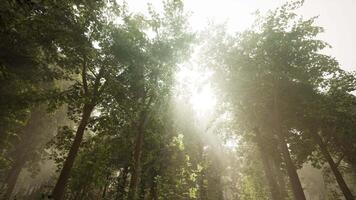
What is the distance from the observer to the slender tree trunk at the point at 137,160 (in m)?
14.6

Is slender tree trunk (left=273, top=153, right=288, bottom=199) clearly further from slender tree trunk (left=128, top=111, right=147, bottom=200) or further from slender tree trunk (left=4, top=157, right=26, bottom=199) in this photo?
slender tree trunk (left=4, top=157, right=26, bottom=199)

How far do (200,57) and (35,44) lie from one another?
42.2 ft

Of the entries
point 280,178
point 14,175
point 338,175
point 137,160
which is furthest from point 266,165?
point 14,175

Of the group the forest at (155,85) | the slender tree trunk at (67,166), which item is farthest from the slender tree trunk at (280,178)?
the slender tree trunk at (67,166)

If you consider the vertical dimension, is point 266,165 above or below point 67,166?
above

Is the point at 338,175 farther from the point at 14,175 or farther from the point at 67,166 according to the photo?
the point at 14,175

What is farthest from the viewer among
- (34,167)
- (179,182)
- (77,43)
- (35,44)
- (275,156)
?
(34,167)

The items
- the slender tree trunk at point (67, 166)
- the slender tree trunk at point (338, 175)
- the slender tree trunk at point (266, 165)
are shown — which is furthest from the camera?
the slender tree trunk at point (266, 165)

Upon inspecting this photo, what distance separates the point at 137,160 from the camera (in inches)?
634

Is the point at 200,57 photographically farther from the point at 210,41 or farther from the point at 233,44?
the point at 233,44

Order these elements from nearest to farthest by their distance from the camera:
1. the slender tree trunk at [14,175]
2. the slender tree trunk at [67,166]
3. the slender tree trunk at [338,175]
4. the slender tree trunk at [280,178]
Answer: the slender tree trunk at [67,166], the slender tree trunk at [338,175], the slender tree trunk at [280,178], the slender tree trunk at [14,175]

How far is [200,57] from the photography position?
23.0 m

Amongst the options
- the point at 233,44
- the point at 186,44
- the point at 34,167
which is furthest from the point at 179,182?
the point at 34,167

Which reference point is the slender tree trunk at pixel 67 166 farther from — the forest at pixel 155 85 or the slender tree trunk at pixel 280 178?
the slender tree trunk at pixel 280 178
